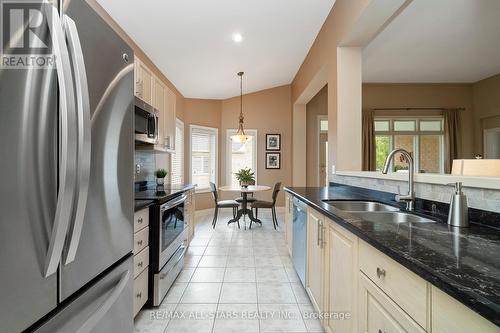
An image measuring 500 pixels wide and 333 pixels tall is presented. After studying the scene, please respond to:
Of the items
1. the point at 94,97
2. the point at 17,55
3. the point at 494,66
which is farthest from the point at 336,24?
the point at 494,66

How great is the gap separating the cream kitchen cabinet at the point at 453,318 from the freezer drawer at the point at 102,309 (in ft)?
3.66

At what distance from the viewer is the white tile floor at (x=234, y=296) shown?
1.88 metres

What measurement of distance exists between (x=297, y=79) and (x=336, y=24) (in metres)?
2.53

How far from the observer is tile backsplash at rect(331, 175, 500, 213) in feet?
3.77

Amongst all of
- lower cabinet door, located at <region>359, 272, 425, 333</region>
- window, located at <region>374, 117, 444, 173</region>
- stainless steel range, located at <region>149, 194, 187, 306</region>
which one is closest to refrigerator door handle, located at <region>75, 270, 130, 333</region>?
stainless steel range, located at <region>149, 194, 187, 306</region>

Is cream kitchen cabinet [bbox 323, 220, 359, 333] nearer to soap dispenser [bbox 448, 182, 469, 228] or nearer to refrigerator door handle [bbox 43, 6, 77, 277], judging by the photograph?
soap dispenser [bbox 448, 182, 469, 228]

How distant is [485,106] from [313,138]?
3883 millimetres

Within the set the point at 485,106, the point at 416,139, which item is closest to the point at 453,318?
the point at 416,139

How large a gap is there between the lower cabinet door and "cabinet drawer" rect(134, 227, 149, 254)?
1.50m

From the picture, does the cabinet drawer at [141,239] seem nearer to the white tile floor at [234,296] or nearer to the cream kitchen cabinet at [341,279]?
the white tile floor at [234,296]

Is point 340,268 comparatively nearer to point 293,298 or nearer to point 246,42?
point 293,298

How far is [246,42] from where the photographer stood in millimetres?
3809

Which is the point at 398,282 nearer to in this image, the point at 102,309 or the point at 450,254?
the point at 450,254

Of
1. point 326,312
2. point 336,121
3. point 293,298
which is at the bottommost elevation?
point 293,298
